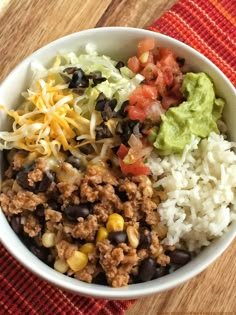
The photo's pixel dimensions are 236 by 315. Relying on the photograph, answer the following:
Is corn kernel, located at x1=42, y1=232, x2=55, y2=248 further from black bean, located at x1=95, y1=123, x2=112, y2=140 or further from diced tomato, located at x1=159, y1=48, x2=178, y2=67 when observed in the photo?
diced tomato, located at x1=159, y1=48, x2=178, y2=67

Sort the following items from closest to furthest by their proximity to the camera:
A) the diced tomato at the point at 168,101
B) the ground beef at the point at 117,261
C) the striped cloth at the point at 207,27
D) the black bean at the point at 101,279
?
the ground beef at the point at 117,261 < the black bean at the point at 101,279 < the diced tomato at the point at 168,101 < the striped cloth at the point at 207,27

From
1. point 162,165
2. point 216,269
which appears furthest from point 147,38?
point 216,269

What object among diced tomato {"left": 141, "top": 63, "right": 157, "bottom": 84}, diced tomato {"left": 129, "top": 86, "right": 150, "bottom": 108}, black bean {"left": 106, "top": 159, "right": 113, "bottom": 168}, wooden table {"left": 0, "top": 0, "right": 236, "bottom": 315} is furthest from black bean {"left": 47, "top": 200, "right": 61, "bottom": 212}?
wooden table {"left": 0, "top": 0, "right": 236, "bottom": 315}

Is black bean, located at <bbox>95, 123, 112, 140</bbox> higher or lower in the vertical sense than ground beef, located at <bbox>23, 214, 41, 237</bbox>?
higher

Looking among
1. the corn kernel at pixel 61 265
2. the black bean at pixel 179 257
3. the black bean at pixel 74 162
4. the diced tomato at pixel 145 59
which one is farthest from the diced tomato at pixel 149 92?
the corn kernel at pixel 61 265

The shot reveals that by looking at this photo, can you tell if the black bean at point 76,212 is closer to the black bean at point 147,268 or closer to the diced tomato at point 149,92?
the black bean at point 147,268
